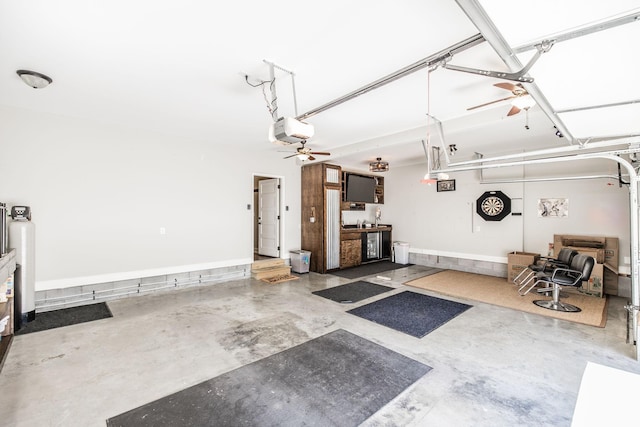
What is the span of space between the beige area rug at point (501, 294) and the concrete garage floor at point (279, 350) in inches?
7.8

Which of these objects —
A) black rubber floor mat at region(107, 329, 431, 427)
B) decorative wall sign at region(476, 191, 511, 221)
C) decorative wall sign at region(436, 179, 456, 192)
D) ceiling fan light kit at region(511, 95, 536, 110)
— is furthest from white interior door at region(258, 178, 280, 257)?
ceiling fan light kit at region(511, 95, 536, 110)

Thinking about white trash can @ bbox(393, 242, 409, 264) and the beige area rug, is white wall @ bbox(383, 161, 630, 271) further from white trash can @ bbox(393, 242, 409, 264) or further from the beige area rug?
the beige area rug

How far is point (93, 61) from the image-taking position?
105 inches

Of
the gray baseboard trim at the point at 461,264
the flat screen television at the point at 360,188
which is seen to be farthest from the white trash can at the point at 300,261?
the gray baseboard trim at the point at 461,264

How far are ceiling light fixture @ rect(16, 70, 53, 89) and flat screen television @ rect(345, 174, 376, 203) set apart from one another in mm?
5999

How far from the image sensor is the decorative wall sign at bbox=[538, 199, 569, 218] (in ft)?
18.2

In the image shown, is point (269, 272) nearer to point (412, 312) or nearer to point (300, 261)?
point (300, 261)

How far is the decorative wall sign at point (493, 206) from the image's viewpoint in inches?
246

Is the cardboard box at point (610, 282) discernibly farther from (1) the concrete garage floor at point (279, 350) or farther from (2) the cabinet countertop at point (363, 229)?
(2) the cabinet countertop at point (363, 229)

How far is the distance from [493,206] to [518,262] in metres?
1.35

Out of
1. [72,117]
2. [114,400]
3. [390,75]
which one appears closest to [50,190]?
[72,117]

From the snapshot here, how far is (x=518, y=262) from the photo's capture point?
571 cm

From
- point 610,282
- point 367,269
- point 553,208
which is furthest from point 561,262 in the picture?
point 367,269

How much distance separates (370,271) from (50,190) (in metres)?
6.14
